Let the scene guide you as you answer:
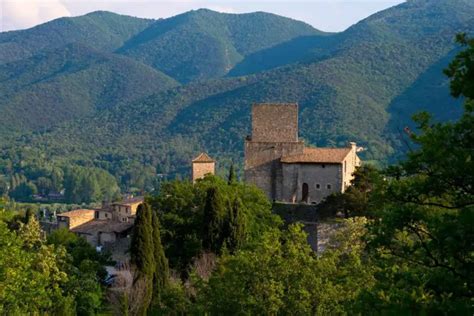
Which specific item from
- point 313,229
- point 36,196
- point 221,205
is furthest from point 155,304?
point 36,196

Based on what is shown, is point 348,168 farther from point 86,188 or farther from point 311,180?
point 86,188

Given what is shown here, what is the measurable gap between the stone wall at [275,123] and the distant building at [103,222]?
44.0 ft

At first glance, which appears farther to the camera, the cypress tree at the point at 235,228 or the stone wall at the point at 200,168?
the stone wall at the point at 200,168

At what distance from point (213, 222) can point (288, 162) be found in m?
11.1

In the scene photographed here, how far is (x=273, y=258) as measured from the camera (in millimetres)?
25312

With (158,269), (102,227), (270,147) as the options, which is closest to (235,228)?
(158,269)

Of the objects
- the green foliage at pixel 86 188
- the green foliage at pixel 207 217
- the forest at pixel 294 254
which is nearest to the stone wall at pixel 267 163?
the green foliage at pixel 207 217

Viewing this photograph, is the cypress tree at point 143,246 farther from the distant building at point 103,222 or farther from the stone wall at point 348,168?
the distant building at point 103,222

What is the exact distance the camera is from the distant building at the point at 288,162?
45.8 m

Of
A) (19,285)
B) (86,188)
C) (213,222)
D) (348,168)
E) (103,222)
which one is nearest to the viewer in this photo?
(19,285)

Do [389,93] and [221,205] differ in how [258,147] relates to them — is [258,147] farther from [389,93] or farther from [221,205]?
[389,93]

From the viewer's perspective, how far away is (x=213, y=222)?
36844 mm

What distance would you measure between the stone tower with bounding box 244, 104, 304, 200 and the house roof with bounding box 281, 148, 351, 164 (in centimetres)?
45

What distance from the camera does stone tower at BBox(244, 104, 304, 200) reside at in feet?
157
